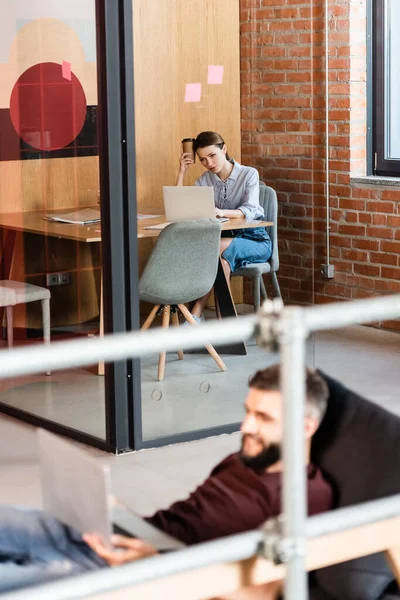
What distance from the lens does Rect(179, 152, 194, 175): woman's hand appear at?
4211mm

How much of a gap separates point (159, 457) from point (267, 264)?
880 millimetres

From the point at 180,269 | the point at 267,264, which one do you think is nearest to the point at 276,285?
the point at 267,264

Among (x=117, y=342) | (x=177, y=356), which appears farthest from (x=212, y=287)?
(x=117, y=342)

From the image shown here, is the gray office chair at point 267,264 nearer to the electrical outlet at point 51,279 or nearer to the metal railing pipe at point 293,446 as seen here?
the electrical outlet at point 51,279

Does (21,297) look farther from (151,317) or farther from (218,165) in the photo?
(218,165)

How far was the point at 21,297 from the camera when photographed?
441 centimetres

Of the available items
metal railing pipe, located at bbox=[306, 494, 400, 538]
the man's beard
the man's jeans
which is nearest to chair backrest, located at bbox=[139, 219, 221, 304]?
the man's beard

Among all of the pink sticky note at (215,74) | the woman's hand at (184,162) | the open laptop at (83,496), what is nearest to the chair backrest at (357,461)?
the open laptop at (83,496)

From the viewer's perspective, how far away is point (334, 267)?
633 cm

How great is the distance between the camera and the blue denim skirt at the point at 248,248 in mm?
4414

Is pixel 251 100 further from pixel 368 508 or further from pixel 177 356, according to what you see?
pixel 368 508

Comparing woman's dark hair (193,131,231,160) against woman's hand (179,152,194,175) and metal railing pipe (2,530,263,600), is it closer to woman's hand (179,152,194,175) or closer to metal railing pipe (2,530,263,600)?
woman's hand (179,152,194,175)

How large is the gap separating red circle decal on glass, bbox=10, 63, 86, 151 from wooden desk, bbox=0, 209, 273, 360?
0.93 ft

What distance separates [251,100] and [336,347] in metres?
1.88
